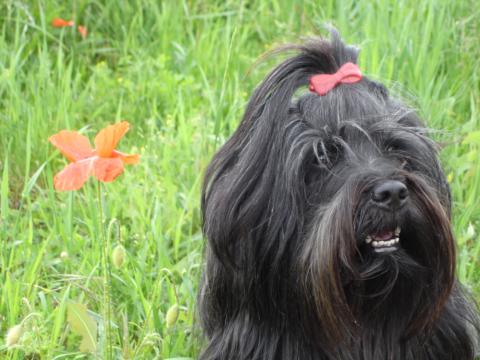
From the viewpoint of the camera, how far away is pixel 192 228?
14.2 feet

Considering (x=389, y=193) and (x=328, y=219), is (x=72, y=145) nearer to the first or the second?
(x=328, y=219)

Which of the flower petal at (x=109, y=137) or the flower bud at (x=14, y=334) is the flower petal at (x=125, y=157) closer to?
the flower petal at (x=109, y=137)

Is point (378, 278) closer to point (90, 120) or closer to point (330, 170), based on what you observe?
point (330, 170)

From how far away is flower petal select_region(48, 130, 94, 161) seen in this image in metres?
2.74

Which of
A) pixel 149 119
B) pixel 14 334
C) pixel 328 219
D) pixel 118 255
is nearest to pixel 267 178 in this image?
pixel 328 219

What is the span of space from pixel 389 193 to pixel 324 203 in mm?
279

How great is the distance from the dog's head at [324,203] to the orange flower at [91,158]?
0.45 meters

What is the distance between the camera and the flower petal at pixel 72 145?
2.74m

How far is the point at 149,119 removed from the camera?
508 centimetres

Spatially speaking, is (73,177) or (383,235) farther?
(383,235)

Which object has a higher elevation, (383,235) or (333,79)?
(333,79)

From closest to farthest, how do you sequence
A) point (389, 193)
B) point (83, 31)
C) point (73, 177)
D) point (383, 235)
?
point (73, 177)
point (389, 193)
point (383, 235)
point (83, 31)

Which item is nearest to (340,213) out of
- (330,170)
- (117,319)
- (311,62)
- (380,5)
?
(330,170)

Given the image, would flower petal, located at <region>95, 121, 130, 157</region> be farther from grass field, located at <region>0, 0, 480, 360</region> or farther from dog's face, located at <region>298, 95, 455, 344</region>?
dog's face, located at <region>298, 95, 455, 344</region>
